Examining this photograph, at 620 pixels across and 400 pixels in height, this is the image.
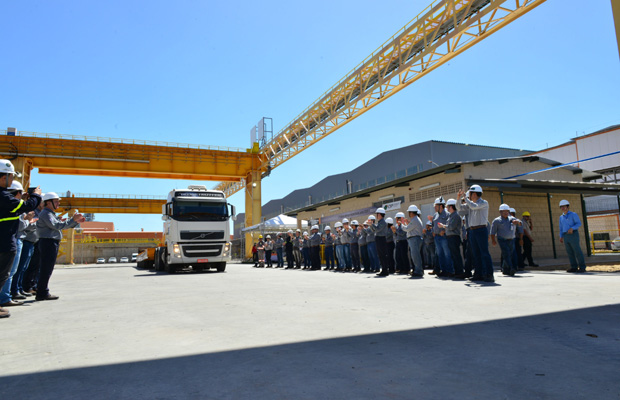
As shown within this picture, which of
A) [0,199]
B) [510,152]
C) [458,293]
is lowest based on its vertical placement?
[458,293]

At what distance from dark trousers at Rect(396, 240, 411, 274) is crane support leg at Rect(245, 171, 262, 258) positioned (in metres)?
21.0

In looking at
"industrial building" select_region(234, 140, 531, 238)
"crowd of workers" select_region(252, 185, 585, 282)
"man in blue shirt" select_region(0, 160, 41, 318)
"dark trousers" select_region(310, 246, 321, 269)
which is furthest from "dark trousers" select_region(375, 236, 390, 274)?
"industrial building" select_region(234, 140, 531, 238)

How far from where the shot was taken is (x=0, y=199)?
182 inches

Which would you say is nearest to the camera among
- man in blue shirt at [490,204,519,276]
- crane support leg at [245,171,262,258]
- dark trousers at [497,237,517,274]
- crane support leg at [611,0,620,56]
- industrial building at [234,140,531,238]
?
crane support leg at [611,0,620,56]

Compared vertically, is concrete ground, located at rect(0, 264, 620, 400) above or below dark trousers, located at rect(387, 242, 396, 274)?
below

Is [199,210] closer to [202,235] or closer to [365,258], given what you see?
[202,235]

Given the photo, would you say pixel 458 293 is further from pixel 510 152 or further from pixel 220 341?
pixel 510 152

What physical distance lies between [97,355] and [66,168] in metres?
28.3

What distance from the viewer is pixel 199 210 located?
15.0 metres

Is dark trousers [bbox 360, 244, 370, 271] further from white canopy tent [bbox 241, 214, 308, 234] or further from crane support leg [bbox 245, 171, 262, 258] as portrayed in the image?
crane support leg [bbox 245, 171, 262, 258]

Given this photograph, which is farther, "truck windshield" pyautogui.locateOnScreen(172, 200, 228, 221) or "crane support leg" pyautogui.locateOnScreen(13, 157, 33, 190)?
"crane support leg" pyautogui.locateOnScreen(13, 157, 33, 190)

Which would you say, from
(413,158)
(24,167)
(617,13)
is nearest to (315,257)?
(617,13)

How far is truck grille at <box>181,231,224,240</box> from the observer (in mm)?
14617

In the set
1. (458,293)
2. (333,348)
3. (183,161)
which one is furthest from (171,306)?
(183,161)
